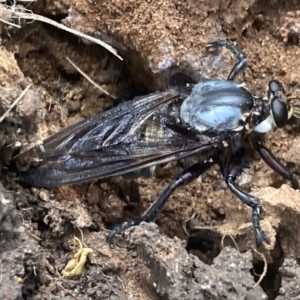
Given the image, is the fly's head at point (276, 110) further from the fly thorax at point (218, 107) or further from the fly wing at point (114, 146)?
the fly wing at point (114, 146)

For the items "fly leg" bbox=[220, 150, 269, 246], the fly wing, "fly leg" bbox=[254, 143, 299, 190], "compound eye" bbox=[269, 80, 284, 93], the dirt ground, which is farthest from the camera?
"compound eye" bbox=[269, 80, 284, 93]

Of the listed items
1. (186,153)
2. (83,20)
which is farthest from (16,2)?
(186,153)

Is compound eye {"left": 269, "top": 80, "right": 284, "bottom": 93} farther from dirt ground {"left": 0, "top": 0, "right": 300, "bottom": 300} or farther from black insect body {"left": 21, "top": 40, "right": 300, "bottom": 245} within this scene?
dirt ground {"left": 0, "top": 0, "right": 300, "bottom": 300}

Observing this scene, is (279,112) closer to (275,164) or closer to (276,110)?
(276,110)

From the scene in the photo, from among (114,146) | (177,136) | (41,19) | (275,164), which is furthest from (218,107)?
(41,19)

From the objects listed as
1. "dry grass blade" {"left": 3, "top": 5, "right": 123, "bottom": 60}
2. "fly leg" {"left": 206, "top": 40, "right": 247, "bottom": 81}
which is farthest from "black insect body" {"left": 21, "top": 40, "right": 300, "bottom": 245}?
"dry grass blade" {"left": 3, "top": 5, "right": 123, "bottom": 60}

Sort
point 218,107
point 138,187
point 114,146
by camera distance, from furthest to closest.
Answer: point 138,187
point 218,107
point 114,146

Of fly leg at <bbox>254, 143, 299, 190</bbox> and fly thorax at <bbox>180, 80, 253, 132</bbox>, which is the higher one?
fly thorax at <bbox>180, 80, 253, 132</bbox>
